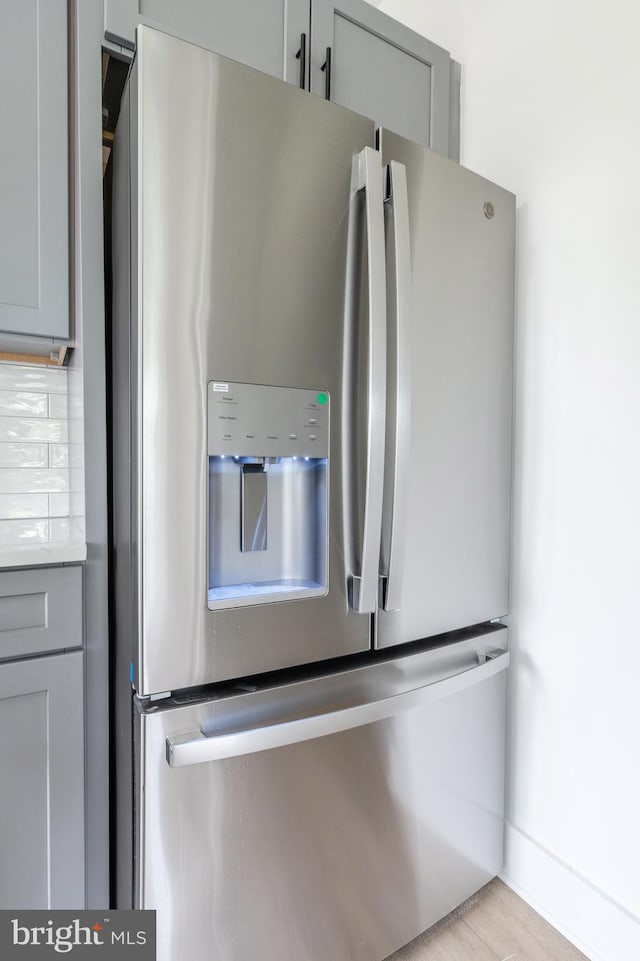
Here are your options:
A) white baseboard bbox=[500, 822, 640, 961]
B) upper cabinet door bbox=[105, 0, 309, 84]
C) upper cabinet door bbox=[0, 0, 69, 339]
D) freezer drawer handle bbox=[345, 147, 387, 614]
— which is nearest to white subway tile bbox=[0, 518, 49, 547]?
upper cabinet door bbox=[0, 0, 69, 339]

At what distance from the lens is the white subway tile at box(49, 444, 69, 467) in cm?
160

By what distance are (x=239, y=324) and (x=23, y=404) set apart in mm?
884

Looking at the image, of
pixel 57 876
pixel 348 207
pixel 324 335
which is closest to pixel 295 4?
pixel 348 207

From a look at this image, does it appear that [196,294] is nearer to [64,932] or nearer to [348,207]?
[348,207]

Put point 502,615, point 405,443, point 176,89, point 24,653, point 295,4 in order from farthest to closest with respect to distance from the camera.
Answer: point 502,615 → point 295,4 → point 405,443 → point 24,653 → point 176,89

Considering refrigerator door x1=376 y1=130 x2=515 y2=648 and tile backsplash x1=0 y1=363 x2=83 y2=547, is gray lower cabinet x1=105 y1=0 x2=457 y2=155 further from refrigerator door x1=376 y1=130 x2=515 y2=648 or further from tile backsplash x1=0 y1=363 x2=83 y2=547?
tile backsplash x1=0 y1=363 x2=83 y2=547

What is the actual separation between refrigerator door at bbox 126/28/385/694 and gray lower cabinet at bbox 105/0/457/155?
0.33m

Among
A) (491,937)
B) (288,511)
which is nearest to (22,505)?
(288,511)

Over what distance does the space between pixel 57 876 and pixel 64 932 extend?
0.11 m

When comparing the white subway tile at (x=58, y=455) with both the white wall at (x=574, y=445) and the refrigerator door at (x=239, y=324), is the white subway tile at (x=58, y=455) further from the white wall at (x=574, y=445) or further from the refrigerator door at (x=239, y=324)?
the white wall at (x=574, y=445)

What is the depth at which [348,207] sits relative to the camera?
1.12 meters

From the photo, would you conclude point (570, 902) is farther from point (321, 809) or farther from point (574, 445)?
point (574, 445)

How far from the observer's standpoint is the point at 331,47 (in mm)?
1385

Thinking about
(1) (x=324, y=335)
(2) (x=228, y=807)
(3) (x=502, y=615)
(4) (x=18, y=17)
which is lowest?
(2) (x=228, y=807)
